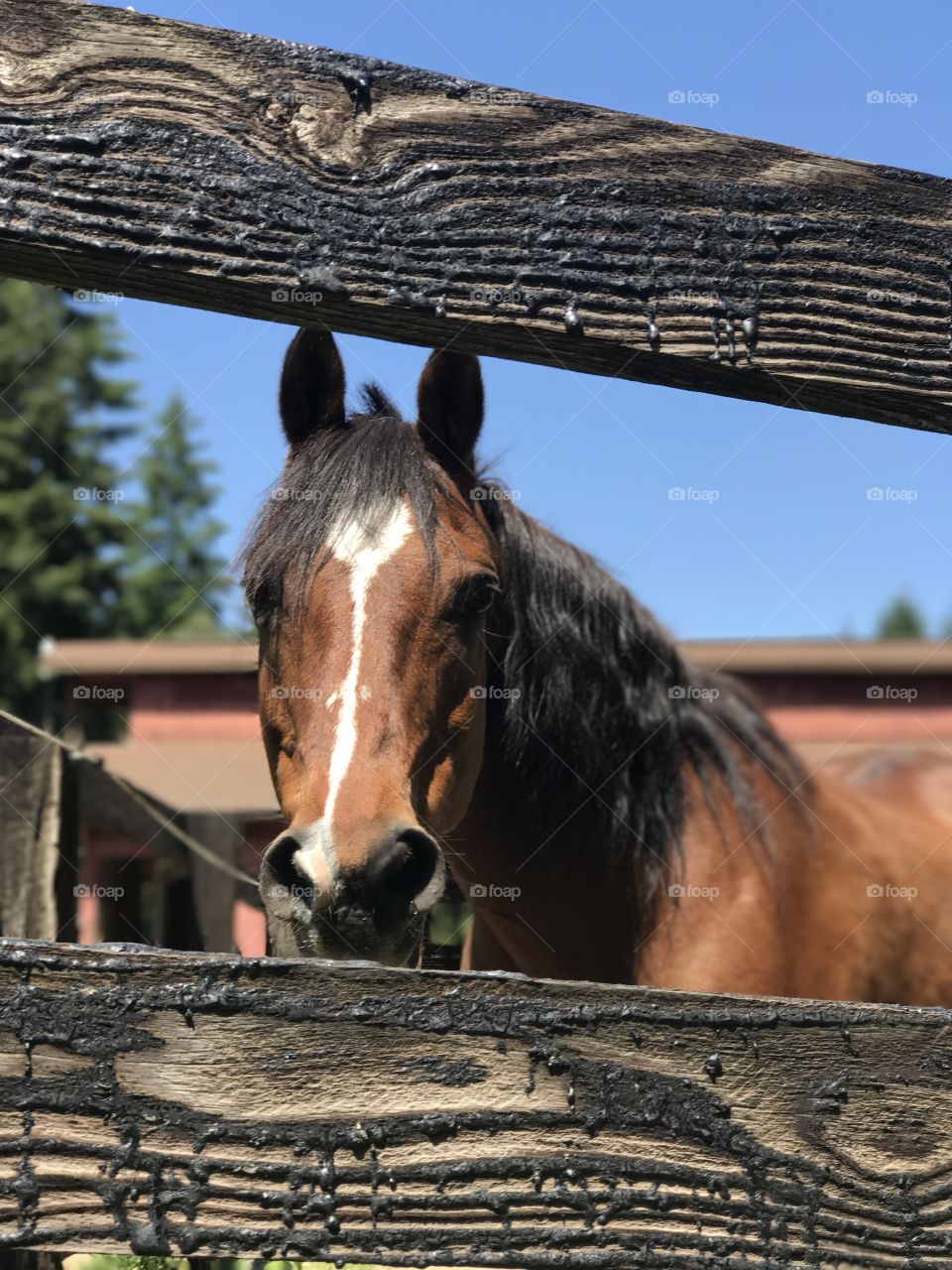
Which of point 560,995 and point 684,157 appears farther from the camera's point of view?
point 684,157

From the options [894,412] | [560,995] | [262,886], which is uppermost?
[894,412]

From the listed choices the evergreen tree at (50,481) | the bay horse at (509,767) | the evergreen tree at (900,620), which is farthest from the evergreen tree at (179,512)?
the evergreen tree at (900,620)

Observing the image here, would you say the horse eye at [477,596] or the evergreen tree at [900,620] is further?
the evergreen tree at [900,620]

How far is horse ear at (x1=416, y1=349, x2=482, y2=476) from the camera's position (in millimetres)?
2584

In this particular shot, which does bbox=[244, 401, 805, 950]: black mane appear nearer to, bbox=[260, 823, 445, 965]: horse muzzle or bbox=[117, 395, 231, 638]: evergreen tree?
bbox=[260, 823, 445, 965]: horse muzzle

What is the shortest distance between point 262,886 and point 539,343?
107cm

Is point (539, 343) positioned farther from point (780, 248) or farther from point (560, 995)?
point (560, 995)

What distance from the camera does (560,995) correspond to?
3.21 feet

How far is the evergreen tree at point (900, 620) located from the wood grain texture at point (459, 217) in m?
78.9

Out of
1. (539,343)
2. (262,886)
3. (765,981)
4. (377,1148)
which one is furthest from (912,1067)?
(765,981)

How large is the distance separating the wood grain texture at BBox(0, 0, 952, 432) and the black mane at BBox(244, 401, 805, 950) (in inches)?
45.1

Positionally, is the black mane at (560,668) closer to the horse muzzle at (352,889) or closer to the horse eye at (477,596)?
the horse eye at (477,596)

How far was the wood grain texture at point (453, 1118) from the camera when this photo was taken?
0.92 metres

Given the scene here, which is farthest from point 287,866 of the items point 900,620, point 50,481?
point 900,620
